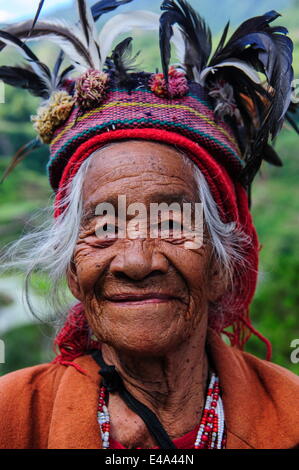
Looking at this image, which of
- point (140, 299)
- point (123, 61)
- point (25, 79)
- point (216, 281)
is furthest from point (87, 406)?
point (25, 79)

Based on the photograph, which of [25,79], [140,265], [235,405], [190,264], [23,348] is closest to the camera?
[140,265]

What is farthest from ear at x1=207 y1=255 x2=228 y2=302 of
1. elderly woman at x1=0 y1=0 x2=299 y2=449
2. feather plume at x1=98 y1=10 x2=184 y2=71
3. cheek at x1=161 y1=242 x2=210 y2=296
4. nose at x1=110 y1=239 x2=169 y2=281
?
feather plume at x1=98 y1=10 x2=184 y2=71

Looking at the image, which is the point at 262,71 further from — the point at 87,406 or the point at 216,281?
the point at 87,406

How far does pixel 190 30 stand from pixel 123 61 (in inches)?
14.4

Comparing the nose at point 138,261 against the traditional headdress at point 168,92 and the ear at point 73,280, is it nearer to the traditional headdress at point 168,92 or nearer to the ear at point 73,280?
the ear at point 73,280

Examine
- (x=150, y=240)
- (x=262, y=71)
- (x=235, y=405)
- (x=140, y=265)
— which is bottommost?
(x=235, y=405)

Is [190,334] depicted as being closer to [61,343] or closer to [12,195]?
[61,343]

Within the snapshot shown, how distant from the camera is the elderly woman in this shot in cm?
197

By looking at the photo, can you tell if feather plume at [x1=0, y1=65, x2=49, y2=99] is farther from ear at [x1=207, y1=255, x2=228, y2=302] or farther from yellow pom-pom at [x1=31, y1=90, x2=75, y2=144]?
ear at [x1=207, y1=255, x2=228, y2=302]

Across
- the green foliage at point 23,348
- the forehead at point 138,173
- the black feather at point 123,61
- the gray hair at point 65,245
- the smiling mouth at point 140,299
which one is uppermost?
the black feather at point 123,61

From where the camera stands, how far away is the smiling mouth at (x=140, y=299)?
1.91 metres

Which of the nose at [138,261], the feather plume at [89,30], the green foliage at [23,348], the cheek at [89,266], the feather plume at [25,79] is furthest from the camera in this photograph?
the green foliage at [23,348]

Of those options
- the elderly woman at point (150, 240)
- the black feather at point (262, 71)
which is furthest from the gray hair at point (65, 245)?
the black feather at point (262, 71)

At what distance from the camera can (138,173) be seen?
2021 mm
